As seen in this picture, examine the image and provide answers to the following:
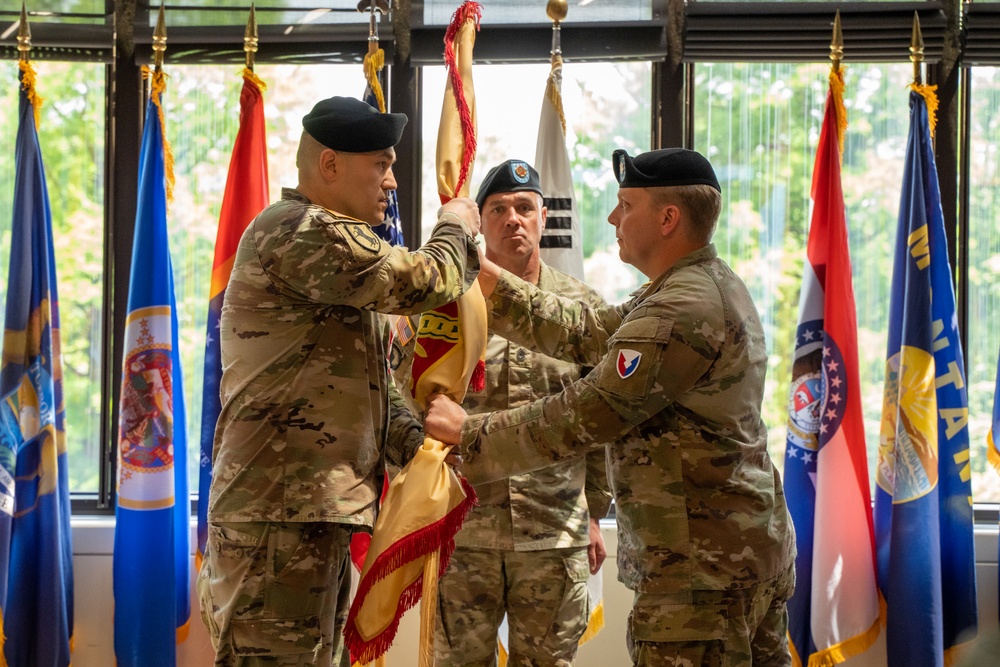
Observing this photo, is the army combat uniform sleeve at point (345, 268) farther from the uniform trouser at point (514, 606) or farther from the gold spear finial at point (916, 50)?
the gold spear finial at point (916, 50)

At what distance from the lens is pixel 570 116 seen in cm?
397

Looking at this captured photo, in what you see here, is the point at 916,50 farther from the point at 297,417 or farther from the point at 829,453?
the point at 297,417

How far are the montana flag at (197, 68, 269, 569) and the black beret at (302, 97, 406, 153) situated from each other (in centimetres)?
158

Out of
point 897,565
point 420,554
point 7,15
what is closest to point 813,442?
point 897,565

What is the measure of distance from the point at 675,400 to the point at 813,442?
1644mm

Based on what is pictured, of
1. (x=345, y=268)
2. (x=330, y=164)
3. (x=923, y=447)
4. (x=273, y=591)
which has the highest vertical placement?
(x=330, y=164)

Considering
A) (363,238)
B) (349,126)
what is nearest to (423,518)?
(363,238)

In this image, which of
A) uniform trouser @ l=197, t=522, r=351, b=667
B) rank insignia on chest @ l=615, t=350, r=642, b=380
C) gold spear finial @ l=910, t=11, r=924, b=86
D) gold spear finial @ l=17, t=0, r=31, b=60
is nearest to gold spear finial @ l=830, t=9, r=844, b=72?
gold spear finial @ l=910, t=11, r=924, b=86

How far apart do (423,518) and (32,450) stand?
2022mm

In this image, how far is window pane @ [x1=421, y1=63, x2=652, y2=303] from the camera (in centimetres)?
396

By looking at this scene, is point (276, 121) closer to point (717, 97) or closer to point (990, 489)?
point (717, 97)

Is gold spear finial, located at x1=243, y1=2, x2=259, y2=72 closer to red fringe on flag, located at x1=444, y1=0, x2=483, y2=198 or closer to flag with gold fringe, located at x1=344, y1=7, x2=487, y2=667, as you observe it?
red fringe on flag, located at x1=444, y1=0, x2=483, y2=198

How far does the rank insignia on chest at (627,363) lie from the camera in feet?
6.72

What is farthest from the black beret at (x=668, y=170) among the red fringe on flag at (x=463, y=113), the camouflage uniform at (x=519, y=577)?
the camouflage uniform at (x=519, y=577)
